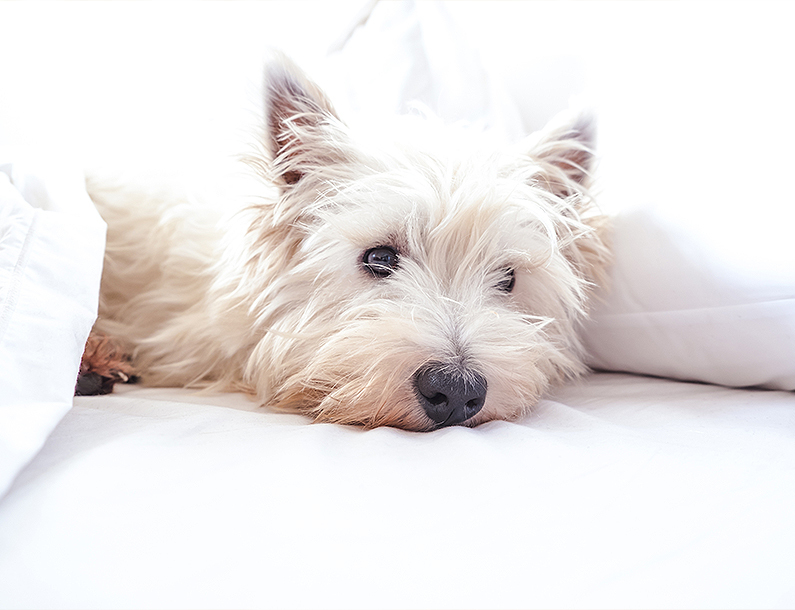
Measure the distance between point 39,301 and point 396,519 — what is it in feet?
2.50

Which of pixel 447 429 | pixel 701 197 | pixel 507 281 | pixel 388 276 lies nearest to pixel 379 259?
pixel 388 276

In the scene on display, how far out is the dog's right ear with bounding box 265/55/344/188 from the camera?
55.0 inches

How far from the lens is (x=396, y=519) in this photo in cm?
73

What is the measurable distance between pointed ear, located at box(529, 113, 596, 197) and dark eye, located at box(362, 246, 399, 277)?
19.9 inches

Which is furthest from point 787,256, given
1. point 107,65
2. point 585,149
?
point 107,65


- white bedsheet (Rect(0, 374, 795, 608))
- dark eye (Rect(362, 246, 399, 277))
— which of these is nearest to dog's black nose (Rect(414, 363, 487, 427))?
white bedsheet (Rect(0, 374, 795, 608))

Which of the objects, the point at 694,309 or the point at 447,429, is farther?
the point at 694,309

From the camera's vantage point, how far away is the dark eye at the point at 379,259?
4.53 ft

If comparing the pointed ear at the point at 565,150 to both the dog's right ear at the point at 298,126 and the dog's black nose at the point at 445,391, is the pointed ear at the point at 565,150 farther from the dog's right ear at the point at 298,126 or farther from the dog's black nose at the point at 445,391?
the dog's black nose at the point at 445,391

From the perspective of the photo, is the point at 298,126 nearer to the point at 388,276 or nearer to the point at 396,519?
the point at 388,276

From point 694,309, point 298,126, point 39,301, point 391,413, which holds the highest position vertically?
point 298,126

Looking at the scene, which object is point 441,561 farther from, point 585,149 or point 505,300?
point 585,149

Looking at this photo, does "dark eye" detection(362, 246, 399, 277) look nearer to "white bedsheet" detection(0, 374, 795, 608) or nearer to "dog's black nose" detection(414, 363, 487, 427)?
"dog's black nose" detection(414, 363, 487, 427)

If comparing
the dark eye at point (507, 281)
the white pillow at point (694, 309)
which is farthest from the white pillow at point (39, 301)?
the white pillow at point (694, 309)
